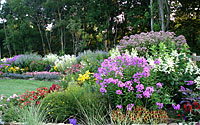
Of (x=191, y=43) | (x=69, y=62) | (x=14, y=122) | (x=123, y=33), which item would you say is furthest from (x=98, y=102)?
(x=123, y=33)

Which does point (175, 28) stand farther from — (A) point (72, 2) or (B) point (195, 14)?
(A) point (72, 2)

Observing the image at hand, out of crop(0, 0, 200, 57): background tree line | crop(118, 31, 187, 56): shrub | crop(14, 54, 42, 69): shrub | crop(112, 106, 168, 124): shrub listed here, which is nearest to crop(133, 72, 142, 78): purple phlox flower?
crop(112, 106, 168, 124): shrub

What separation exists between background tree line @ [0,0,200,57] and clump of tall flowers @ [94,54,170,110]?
1055 centimetres

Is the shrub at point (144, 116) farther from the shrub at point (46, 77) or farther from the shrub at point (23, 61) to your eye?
the shrub at point (23, 61)

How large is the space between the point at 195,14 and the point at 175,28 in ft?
6.00

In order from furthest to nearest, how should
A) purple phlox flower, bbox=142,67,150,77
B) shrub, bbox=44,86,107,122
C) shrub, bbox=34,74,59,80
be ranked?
1. shrub, bbox=34,74,59,80
2. shrub, bbox=44,86,107,122
3. purple phlox flower, bbox=142,67,150,77

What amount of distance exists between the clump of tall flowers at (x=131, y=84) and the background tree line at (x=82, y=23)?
1055cm

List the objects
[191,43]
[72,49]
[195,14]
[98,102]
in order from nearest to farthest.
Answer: [98,102]
[191,43]
[195,14]
[72,49]

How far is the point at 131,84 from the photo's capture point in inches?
105

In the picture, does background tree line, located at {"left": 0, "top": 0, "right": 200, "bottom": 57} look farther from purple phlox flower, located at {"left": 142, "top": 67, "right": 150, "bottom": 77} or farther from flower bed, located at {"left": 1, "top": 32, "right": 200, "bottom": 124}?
purple phlox flower, located at {"left": 142, "top": 67, "right": 150, "bottom": 77}

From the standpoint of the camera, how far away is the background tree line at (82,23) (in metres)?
14.9

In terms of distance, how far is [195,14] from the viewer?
48.3ft

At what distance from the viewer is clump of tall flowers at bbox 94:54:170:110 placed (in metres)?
2.66

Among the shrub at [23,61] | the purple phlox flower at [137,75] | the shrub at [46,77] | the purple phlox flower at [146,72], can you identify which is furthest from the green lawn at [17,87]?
the purple phlox flower at [146,72]
